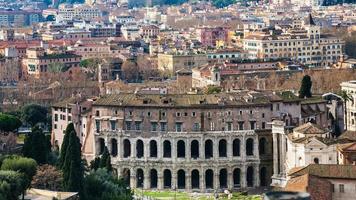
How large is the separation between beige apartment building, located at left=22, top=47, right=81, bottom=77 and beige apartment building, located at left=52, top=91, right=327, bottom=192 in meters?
44.8

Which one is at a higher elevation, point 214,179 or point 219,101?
point 219,101

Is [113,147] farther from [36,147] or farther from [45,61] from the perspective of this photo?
[45,61]

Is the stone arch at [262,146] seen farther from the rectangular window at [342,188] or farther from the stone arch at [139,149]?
the rectangular window at [342,188]

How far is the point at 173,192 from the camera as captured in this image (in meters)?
56.0

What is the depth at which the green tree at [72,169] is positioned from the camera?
42719 mm

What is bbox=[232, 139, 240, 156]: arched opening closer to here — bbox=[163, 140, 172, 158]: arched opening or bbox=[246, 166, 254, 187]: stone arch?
bbox=[246, 166, 254, 187]: stone arch

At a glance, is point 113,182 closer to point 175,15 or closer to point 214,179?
point 214,179

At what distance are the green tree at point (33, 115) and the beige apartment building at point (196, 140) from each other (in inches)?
511

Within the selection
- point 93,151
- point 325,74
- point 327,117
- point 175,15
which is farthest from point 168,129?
point 175,15

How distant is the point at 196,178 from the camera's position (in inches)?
2263

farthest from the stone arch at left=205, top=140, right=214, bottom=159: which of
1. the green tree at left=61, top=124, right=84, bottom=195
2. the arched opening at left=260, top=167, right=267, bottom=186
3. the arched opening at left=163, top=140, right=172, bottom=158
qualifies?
the green tree at left=61, top=124, right=84, bottom=195

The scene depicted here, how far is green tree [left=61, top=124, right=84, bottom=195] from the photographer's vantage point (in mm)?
42719

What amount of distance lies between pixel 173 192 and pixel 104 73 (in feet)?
146

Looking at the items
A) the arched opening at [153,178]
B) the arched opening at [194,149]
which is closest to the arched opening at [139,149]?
the arched opening at [153,178]
